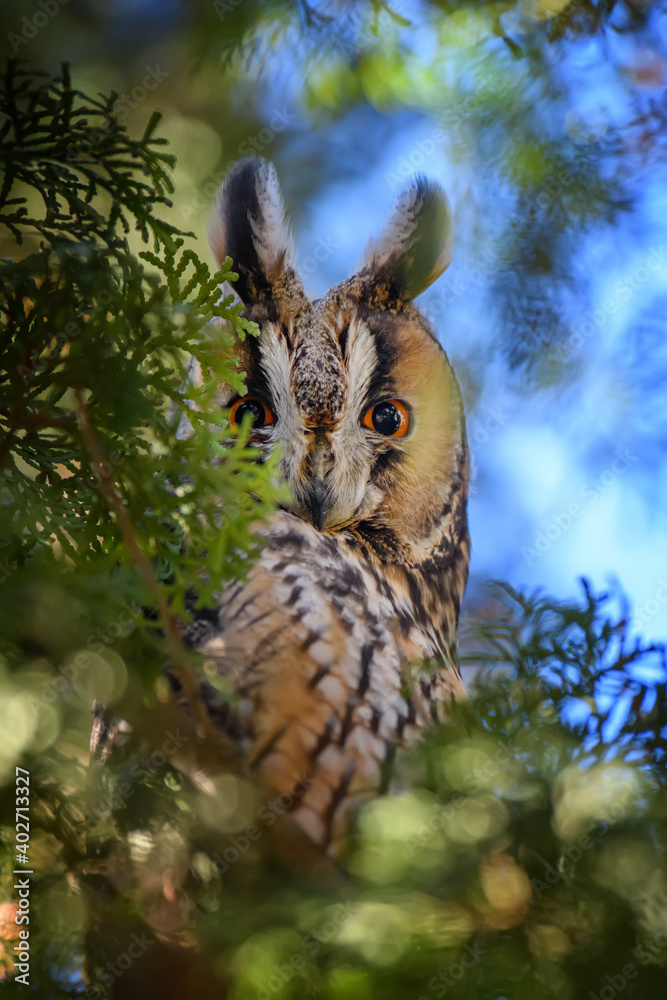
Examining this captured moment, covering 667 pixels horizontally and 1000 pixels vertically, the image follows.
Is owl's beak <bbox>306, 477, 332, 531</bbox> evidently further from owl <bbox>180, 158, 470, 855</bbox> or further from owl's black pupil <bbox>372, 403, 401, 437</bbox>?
owl's black pupil <bbox>372, 403, 401, 437</bbox>

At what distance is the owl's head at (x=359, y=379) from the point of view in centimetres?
124

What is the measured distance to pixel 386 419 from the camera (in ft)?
4.38

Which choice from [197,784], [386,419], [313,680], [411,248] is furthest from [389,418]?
[197,784]

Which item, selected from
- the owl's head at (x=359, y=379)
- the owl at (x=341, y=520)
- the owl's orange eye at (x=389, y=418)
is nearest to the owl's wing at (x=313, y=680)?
the owl at (x=341, y=520)

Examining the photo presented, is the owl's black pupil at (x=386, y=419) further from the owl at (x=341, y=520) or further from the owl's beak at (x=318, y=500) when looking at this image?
the owl's beak at (x=318, y=500)

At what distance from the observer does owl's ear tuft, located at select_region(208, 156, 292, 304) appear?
1.32m

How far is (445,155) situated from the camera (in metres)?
1.72

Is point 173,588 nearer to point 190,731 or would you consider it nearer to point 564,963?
point 190,731

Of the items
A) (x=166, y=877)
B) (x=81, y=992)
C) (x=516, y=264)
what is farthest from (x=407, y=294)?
(x=81, y=992)

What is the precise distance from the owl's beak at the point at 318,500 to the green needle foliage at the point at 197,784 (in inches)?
11.4

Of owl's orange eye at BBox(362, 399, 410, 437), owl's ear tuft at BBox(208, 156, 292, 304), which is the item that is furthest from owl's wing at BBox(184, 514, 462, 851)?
owl's ear tuft at BBox(208, 156, 292, 304)

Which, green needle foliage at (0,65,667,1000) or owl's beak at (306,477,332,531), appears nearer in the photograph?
green needle foliage at (0,65,667,1000)

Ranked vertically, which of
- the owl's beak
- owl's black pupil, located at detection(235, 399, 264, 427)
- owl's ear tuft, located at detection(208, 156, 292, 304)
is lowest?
the owl's beak

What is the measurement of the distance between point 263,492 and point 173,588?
0.49 feet
